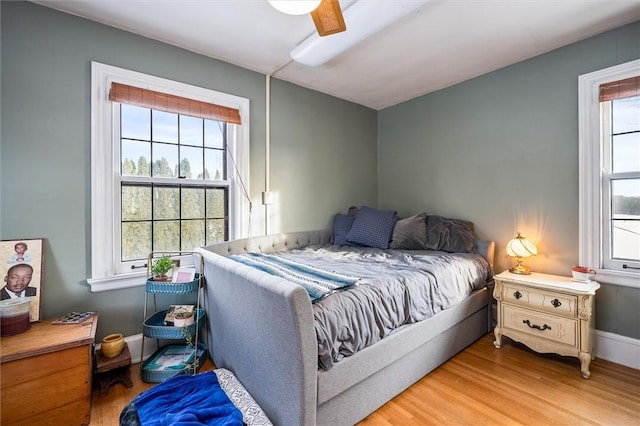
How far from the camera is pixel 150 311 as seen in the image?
7.69 ft

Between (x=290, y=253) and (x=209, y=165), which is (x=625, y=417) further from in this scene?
(x=209, y=165)

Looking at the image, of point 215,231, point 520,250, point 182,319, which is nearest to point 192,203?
point 215,231

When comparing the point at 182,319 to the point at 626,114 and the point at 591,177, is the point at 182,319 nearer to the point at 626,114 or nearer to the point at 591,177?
the point at 591,177

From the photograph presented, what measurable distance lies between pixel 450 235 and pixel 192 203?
2.57 m

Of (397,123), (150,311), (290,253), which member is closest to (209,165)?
(290,253)

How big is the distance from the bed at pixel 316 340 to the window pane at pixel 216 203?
1.16ft

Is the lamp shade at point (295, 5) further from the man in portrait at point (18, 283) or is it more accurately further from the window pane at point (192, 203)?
the man in portrait at point (18, 283)

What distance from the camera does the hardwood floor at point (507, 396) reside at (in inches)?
64.6

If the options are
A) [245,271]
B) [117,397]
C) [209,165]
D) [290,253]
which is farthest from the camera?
[290,253]

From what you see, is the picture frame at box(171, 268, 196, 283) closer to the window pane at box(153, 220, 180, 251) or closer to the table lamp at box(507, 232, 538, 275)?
the window pane at box(153, 220, 180, 251)

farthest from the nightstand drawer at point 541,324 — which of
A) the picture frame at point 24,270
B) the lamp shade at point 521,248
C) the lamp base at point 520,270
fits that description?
the picture frame at point 24,270

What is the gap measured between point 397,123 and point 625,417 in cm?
331

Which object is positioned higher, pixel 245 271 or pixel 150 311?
pixel 245 271

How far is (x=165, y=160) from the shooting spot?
2.46 metres
